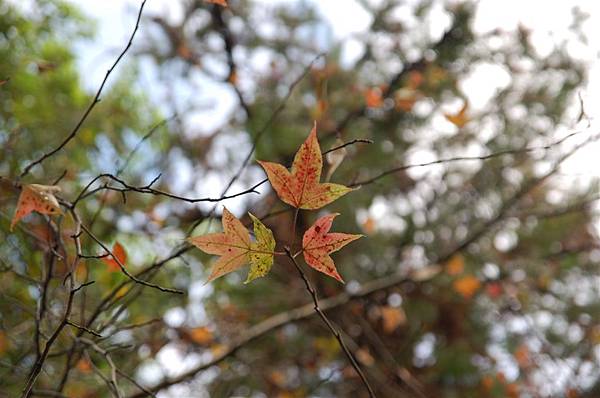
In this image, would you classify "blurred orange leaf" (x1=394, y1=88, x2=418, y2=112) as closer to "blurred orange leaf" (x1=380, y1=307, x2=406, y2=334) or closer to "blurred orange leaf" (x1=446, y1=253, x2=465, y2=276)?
"blurred orange leaf" (x1=446, y1=253, x2=465, y2=276)

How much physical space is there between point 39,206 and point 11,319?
0.99m

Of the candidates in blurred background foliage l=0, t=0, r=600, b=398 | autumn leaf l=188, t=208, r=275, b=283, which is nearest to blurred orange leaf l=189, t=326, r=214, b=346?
blurred background foliage l=0, t=0, r=600, b=398

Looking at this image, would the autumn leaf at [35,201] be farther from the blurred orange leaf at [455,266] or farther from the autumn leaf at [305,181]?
the blurred orange leaf at [455,266]

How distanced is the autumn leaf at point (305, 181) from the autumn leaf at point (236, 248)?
7cm

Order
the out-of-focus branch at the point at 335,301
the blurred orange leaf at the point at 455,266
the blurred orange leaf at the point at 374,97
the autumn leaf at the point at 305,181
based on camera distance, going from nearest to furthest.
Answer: the autumn leaf at the point at 305,181 → the out-of-focus branch at the point at 335,301 → the blurred orange leaf at the point at 374,97 → the blurred orange leaf at the point at 455,266

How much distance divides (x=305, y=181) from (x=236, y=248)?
0.14 meters

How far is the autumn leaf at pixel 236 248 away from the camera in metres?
0.79

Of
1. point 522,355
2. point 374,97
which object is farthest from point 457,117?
point 522,355

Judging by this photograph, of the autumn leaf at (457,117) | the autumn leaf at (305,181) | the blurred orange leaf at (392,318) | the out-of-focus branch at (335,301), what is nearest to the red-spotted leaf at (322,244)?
the autumn leaf at (305,181)

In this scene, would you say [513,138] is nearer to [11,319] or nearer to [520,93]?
[520,93]

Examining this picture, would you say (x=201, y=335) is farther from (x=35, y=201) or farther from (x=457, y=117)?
(x=35, y=201)

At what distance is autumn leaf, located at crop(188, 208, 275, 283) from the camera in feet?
2.60

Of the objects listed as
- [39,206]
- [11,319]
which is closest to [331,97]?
[11,319]

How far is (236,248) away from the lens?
805 mm
